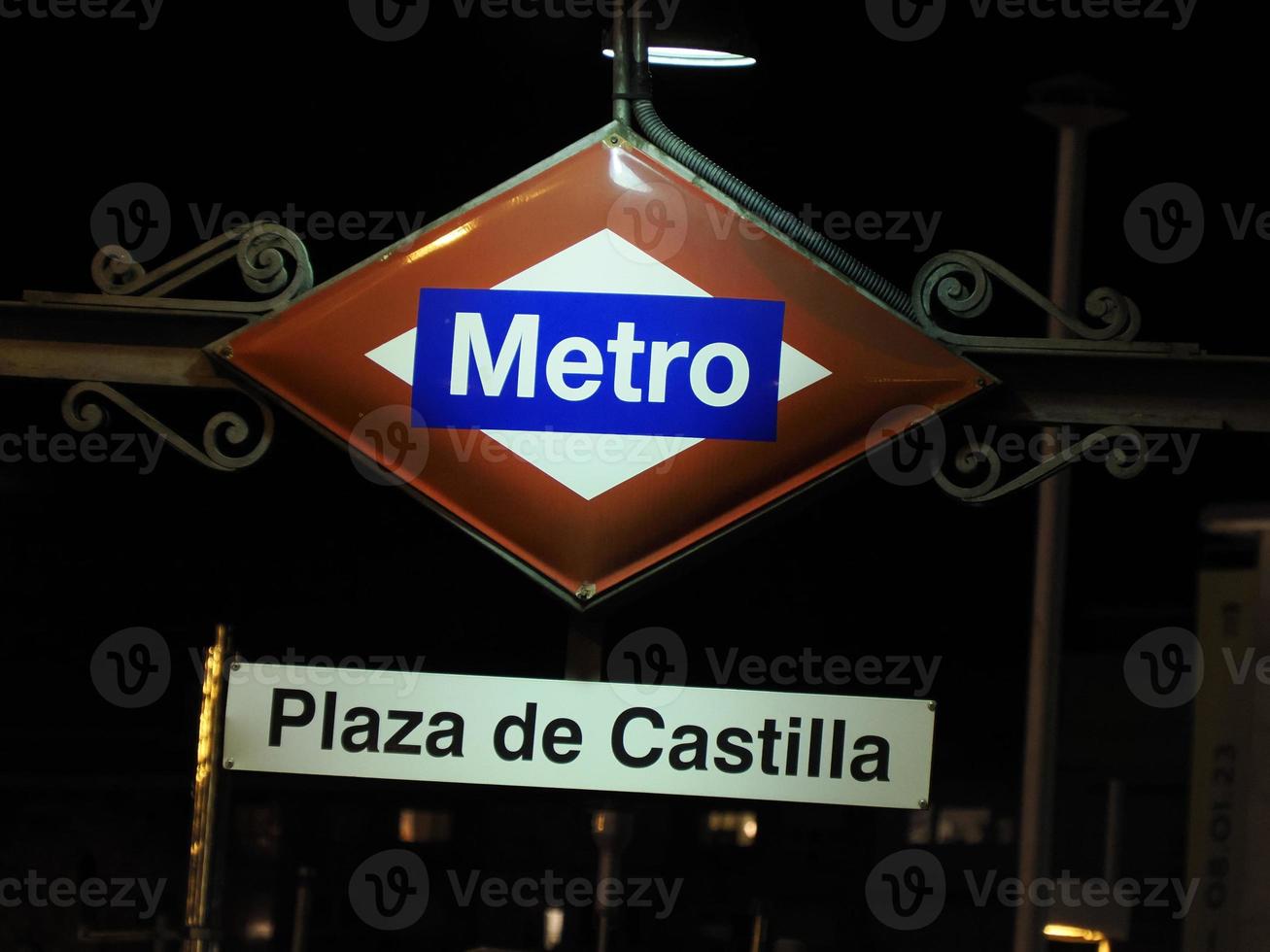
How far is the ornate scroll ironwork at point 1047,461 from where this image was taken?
3361mm

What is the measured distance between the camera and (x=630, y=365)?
341 centimetres

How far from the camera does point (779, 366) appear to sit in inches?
134

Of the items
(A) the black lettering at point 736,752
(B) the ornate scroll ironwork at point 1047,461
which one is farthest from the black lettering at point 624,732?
(B) the ornate scroll ironwork at point 1047,461

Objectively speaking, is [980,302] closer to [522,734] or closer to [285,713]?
[522,734]

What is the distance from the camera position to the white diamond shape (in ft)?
11.2

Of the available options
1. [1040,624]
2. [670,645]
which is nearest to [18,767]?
[1040,624]

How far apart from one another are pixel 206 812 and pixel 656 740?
3.62 feet

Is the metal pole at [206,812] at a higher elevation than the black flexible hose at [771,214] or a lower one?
lower

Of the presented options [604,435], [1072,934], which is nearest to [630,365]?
[604,435]

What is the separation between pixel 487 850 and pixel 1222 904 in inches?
300

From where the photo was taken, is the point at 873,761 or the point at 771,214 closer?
the point at 873,761

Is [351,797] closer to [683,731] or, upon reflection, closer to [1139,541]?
[1139,541]

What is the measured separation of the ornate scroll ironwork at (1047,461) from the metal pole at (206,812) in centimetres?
150

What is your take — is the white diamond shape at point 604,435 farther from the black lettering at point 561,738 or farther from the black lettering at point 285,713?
the black lettering at point 285,713
